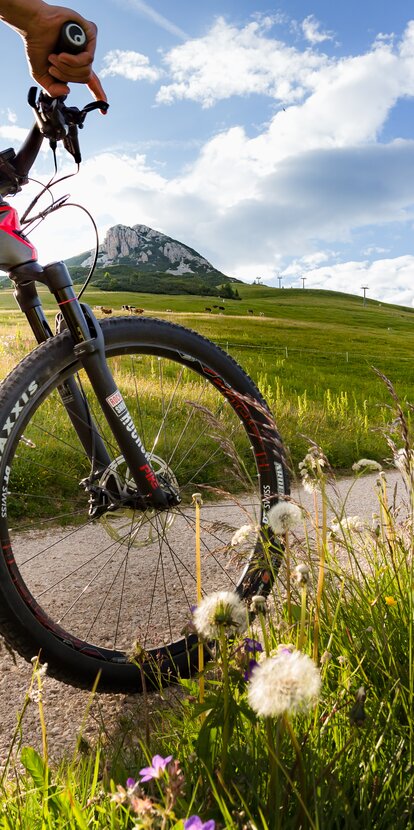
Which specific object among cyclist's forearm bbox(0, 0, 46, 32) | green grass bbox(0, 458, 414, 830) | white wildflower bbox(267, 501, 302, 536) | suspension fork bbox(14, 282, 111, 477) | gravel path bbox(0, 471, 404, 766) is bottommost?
gravel path bbox(0, 471, 404, 766)

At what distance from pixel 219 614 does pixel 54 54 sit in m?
1.96

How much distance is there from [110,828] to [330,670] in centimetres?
84

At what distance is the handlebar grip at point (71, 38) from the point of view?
80.9 inches

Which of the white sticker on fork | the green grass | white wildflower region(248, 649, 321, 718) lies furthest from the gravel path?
white wildflower region(248, 649, 321, 718)

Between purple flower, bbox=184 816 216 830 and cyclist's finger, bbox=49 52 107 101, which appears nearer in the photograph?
purple flower, bbox=184 816 216 830

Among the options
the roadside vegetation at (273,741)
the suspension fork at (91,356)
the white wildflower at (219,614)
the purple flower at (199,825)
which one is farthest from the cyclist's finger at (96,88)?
the purple flower at (199,825)

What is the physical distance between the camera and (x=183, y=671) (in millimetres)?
2643

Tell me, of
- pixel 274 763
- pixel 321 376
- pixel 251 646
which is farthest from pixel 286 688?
pixel 321 376

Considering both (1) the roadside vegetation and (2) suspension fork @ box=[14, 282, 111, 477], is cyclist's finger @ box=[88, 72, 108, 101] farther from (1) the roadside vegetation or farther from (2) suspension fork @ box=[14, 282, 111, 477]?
(1) the roadside vegetation

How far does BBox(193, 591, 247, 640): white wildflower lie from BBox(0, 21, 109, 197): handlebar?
1903 mm

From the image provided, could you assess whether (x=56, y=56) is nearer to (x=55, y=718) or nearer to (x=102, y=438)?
(x=102, y=438)

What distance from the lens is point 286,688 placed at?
3.05 ft

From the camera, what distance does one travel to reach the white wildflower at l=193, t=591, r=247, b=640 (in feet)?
3.92

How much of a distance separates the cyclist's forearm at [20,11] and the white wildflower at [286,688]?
2124 millimetres
